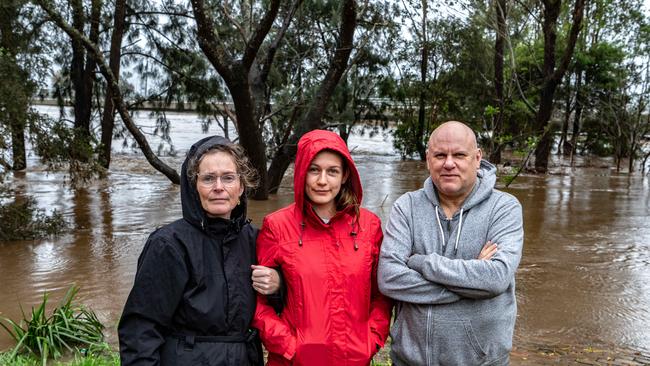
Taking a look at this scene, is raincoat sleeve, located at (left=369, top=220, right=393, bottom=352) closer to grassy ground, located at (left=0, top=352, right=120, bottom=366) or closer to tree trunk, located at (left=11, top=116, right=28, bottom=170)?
grassy ground, located at (left=0, top=352, right=120, bottom=366)

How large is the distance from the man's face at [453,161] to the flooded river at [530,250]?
2721 mm

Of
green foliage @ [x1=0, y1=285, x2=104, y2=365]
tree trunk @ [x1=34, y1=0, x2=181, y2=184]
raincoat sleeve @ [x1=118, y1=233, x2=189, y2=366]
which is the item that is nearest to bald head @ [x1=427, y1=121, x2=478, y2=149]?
raincoat sleeve @ [x1=118, y1=233, x2=189, y2=366]

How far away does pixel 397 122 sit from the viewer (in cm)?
2052

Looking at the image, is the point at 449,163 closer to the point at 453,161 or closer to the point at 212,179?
the point at 453,161

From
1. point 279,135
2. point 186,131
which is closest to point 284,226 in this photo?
point 279,135

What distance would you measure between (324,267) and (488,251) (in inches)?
22.7

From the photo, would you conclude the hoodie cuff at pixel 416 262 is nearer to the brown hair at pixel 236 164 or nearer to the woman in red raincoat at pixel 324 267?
the woman in red raincoat at pixel 324 267

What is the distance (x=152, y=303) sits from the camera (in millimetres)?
2096

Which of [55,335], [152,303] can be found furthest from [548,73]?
[152,303]

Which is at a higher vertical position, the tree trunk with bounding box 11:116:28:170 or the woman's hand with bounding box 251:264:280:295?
the tree trunk with bounding box 11:116:28:170

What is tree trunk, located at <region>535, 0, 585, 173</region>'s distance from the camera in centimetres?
1404

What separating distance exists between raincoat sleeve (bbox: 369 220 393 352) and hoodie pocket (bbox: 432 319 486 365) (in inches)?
10.1

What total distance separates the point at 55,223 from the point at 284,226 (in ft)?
22.8

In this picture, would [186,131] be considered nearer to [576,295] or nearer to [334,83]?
[334,83]
